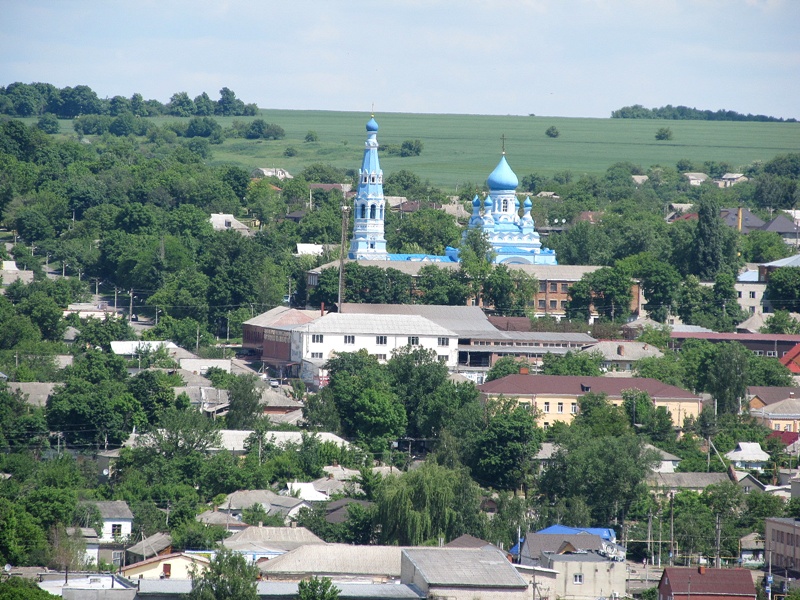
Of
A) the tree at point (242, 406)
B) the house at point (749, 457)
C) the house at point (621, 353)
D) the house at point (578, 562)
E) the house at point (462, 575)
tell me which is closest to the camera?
the house at point (462, 575)

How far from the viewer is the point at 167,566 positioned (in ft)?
140

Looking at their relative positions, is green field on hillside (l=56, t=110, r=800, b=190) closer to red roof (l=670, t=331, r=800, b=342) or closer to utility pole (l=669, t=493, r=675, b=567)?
red roof (l=670, t=331, r=800, b=342)

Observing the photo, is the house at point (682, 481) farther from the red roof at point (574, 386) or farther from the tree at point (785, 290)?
the tree at point (785, 290)

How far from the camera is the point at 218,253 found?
274 ft

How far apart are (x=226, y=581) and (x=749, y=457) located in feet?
80.2

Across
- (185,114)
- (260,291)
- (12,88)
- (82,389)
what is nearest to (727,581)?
(82,389)

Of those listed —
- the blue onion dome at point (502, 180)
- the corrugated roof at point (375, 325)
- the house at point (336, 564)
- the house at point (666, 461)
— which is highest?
the blue onion dome at point (502, 180)

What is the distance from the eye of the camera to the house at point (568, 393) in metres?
63.1

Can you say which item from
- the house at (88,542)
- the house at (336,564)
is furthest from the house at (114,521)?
the house at (336,564)

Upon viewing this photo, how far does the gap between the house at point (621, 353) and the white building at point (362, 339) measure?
17.1ft

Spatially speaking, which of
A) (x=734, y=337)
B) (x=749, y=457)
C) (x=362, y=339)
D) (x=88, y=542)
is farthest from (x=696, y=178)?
(x=88, y=542)

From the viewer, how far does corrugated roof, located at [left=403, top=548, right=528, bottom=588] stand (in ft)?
132

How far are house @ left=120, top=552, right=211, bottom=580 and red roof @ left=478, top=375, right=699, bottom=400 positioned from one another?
21630 mm

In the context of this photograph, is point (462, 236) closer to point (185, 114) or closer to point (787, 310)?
point (787, 310)
